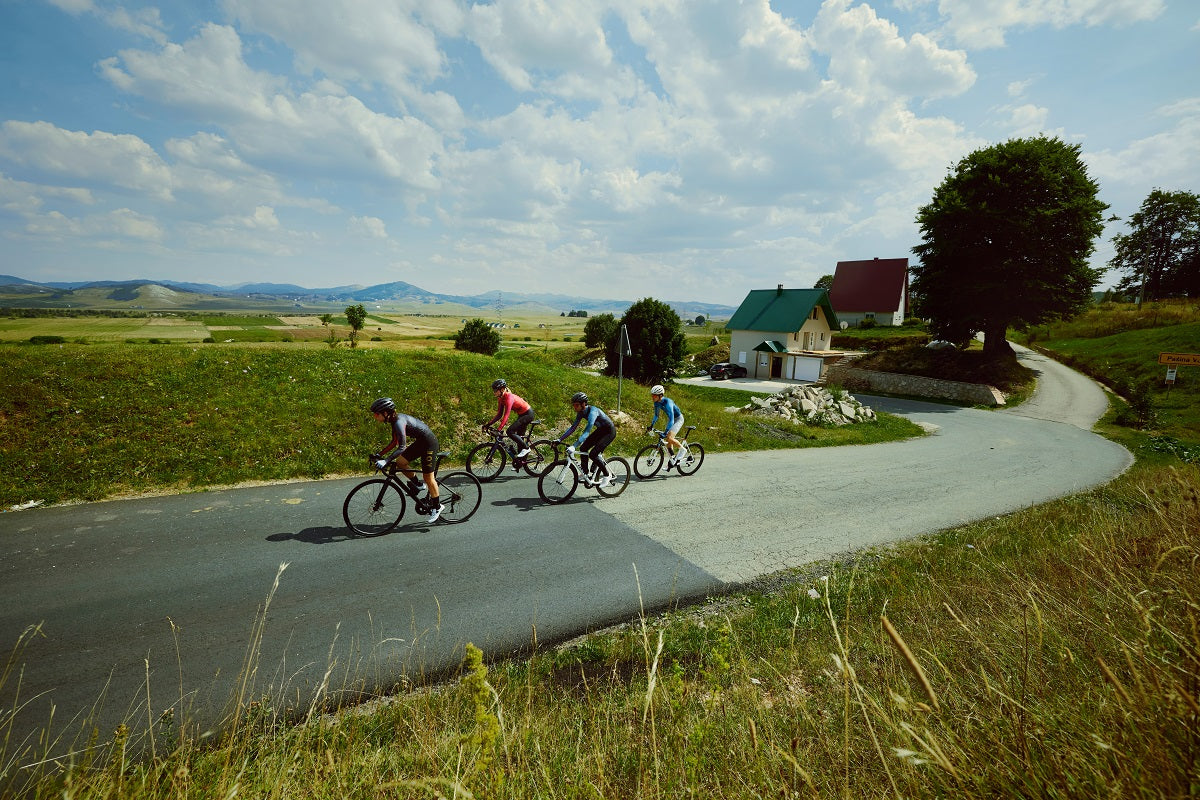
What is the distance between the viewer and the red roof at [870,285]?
6625cm

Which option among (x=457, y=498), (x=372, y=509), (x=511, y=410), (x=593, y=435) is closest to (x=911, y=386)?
(x=593, y=435)

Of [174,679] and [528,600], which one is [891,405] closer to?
[528,600]

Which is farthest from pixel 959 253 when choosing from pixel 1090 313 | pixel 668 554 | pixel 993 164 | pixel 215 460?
pixel 215 460

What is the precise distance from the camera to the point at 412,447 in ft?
29.5

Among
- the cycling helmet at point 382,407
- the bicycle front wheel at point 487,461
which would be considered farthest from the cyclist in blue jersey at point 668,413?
the cycling helmet at point 382,407

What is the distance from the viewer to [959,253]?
35.9 m

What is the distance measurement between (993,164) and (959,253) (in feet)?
19.8

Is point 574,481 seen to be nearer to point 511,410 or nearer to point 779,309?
point 511,410

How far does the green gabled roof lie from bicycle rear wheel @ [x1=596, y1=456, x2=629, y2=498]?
1568 inches

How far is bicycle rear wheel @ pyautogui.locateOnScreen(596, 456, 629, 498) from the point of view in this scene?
1130 centimetres

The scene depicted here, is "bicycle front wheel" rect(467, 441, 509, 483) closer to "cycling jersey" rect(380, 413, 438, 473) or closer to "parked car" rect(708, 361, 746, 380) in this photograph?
"cycling jersey" rect(380, 413, 438, 473)

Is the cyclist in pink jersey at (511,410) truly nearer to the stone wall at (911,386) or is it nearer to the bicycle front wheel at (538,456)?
the bicycle front wheel at (538,456)

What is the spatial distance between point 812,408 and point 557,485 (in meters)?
16.3

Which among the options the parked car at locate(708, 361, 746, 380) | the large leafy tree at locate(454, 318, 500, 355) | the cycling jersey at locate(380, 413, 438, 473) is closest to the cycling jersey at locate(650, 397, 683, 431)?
the cycling jersey at locate(380, 413, 438, 473)
